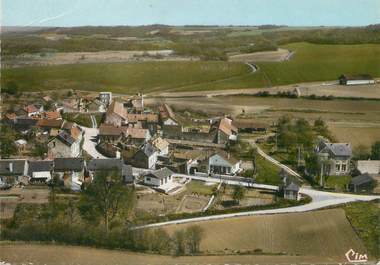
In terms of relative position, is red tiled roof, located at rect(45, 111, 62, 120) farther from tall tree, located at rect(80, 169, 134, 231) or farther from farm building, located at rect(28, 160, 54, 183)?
tall tree, located at rect(80, 169, 134, 231)

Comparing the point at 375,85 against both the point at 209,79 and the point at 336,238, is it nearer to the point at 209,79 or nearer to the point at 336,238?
the point at 209,79

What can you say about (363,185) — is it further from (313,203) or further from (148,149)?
(148,149)

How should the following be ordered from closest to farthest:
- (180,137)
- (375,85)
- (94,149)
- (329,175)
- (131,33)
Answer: (329,175)
(94,149)
(180,137)
(131,33)
(375,85)

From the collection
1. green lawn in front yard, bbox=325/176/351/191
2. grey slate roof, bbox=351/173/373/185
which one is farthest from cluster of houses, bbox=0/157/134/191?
grey slate roof, bbox=351/173/373/185

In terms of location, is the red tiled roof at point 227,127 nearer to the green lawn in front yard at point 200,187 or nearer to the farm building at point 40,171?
the green lawn in front yard at point 200,187

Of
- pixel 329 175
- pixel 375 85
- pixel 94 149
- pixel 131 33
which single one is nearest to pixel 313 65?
pixel 375 85

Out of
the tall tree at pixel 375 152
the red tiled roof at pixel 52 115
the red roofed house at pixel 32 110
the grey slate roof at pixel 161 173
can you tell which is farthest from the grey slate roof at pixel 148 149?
the tall tree at pixel 375 152

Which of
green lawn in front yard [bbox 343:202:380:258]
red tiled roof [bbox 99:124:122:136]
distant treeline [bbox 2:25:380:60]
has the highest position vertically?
distant treeline [bbox 2:25:380:60]
